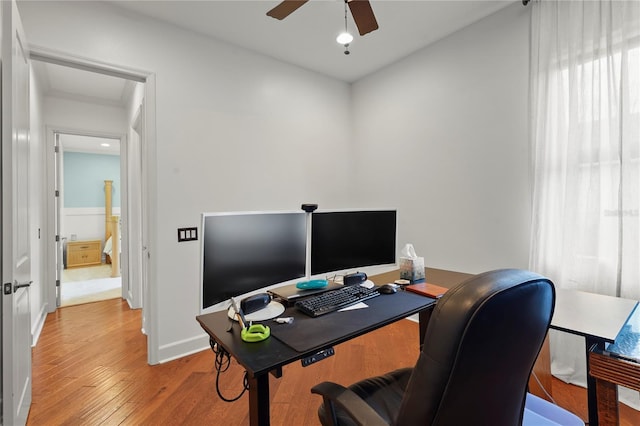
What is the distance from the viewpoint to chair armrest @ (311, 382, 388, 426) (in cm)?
86

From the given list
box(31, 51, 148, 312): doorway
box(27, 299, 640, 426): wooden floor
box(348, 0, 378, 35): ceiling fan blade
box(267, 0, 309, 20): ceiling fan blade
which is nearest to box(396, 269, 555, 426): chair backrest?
box(27, 299, 640, 426): wooden floor

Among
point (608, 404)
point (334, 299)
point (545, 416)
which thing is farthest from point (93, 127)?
point (608, 404)

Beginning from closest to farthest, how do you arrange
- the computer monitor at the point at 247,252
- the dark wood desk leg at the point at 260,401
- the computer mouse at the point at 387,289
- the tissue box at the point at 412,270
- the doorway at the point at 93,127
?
1. the dark wood desk leg at the point at 260,401
2. the computer monitor at the point at 247,252
3. the computer mouse at the point at 387,289
4. the tissue box at the point at 412,270
5. the doorway at the point at 93,127

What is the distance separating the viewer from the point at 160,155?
8.04 feet

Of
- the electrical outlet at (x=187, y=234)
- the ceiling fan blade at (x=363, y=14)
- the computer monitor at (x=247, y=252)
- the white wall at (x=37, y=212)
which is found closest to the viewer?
the computer monitor at (x=247, y=252)

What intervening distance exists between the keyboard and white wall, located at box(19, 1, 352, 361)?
1.58 meters

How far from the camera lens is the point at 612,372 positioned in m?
1.06

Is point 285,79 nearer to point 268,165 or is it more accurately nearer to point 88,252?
point 268,165

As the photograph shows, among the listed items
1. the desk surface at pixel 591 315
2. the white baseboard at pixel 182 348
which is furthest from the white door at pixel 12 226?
the desk surface at pixel 591 315

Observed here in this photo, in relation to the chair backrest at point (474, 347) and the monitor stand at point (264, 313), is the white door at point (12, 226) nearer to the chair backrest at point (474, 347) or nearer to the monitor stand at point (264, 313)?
the monitor stand at point (264, 313)

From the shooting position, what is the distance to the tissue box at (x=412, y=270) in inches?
73.4

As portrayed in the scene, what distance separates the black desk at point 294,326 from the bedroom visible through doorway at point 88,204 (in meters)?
5.66

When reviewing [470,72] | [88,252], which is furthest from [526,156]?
[88,252]

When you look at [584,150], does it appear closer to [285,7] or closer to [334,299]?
[334,299]
